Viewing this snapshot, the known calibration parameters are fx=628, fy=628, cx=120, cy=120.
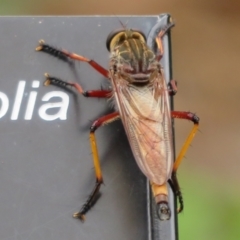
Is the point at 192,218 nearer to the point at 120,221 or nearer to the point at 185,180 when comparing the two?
the point at 185,180

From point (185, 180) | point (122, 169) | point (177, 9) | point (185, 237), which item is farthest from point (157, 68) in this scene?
point (177, 9)

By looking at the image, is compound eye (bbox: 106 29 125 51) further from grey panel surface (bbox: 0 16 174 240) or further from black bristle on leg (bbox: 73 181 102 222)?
black bristle on leg (bbox: 73 181 102 222)

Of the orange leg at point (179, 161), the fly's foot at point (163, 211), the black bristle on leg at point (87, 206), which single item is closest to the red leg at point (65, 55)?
the orange leg at point (179, 161)

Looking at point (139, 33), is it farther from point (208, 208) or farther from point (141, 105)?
point (208, 208)

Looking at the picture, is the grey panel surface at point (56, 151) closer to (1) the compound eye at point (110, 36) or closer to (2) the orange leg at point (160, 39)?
(1) the compound eye at point (110, 36)

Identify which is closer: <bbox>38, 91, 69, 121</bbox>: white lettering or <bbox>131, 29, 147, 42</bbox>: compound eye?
<bbox>38, 91, 69, 121</bbox>: white lettering

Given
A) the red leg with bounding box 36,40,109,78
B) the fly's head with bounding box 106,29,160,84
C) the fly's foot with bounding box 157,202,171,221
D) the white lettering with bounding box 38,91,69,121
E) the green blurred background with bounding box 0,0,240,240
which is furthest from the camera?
the green blurred background with bounding box 0,0,240,240

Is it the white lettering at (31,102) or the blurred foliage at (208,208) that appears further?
the blurred foliage at (208,208)

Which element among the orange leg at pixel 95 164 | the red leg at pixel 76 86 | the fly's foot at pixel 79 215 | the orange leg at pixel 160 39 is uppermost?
the orange leg at pixel 160 39

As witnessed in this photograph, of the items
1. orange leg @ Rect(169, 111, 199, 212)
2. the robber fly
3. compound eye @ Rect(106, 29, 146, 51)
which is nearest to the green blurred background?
orange leg @ Rect(169, 111, 199, 212)
